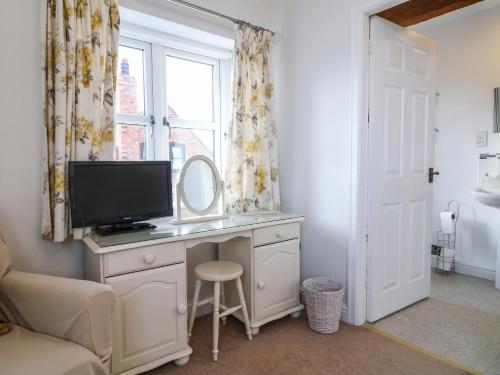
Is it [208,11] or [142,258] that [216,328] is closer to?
[142,258]

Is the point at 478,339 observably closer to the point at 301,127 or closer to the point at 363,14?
the point at 301,127

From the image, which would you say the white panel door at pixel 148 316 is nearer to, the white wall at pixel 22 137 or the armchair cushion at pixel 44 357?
the armchair cushion at pixel 44 357

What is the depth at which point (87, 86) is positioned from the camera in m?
1.75

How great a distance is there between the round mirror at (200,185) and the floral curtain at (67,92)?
561mm

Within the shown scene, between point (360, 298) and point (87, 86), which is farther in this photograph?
point (360, 298)

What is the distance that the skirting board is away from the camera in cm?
300

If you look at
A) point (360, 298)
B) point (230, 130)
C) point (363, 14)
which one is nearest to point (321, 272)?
point (360, 298)

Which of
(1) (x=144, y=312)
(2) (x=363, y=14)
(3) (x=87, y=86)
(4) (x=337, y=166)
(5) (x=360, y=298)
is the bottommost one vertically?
(5) (x=360, y=298)

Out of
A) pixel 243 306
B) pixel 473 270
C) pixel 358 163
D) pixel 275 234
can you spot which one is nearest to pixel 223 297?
pixel 243 306

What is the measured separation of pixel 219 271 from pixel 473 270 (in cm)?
259

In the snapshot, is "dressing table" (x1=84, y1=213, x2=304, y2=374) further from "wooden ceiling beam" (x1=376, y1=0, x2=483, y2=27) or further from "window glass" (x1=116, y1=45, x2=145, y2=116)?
"wooden ceiling beam" (x1=376, y1=0, x2=483, y2=27)

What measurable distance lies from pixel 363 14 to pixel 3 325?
250cm

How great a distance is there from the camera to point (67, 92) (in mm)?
1682

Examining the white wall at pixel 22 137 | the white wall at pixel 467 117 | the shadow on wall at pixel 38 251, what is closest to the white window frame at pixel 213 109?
the white wall at pixel 22 137
